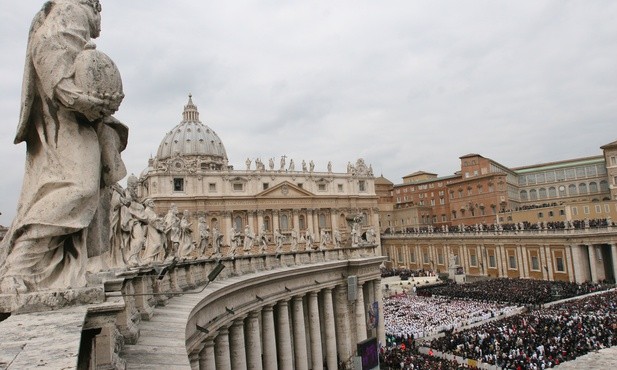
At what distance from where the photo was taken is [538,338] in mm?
29469

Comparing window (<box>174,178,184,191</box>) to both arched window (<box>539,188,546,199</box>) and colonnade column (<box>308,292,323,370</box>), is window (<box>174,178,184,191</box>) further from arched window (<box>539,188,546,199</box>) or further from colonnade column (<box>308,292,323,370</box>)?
arched window (<box>539,188,546,199</box>)

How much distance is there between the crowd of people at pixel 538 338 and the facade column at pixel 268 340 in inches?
476

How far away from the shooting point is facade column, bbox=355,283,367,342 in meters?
32.1

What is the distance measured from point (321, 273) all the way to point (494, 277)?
4697cm

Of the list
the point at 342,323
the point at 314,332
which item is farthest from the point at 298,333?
the point at 342,323

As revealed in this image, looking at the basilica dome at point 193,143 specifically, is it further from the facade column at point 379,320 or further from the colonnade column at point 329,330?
the colonnade column at point 329,330

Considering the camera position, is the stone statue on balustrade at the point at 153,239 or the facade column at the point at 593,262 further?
the facade column at the point at 593,262

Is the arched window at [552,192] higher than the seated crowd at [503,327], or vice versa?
the arched window at [552,192]

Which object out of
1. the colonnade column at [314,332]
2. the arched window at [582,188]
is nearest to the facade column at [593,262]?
the arched window at [582,188]

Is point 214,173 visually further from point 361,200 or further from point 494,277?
point 494,277

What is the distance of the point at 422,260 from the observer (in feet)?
277

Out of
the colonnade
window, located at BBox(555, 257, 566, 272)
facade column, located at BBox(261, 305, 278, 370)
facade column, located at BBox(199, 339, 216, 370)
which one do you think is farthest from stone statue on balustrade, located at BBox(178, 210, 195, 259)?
window, located at BBox(555, 257, 566, 272)

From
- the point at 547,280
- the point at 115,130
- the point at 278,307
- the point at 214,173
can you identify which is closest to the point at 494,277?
the point at 547,280

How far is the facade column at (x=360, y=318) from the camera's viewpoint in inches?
1265
